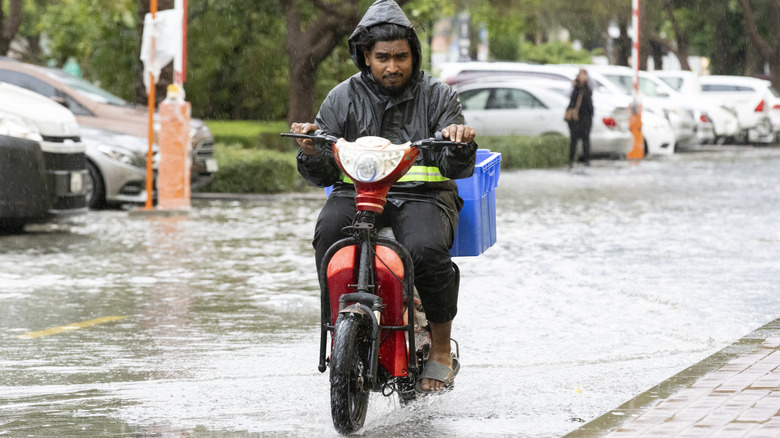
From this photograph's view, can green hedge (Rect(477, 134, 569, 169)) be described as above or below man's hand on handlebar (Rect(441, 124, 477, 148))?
below

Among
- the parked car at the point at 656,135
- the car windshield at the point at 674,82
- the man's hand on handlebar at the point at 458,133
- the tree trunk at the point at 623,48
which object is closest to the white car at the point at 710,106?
the car windshield at the point at 674,82

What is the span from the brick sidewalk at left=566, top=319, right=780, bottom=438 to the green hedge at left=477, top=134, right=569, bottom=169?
59.7 ft

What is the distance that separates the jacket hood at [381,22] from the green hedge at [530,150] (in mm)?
18838

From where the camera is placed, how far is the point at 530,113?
27.8 metres

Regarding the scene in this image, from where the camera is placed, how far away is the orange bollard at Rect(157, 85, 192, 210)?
1596 cm

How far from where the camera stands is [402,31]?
572cm

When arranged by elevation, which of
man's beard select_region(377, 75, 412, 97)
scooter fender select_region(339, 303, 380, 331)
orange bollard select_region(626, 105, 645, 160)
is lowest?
orange bollard select_region(626, 105, 645, 160)

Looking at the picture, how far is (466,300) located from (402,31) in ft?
13.3

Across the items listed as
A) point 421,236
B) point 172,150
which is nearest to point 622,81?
point 172,150

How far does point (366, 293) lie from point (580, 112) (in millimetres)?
20216

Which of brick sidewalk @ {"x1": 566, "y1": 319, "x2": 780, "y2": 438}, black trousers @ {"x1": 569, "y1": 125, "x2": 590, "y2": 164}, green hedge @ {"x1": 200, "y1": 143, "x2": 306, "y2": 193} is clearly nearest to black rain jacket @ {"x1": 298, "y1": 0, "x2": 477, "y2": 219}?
brick sidewalk @ {"x1": 566, "y1": 319, "x2": 780, "y2": 438}

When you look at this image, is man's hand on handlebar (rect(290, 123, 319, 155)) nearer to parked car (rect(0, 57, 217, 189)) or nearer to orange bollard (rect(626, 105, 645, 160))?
parked car (rect(0, 57, 217, 189))

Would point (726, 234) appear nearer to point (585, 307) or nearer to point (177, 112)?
point (585, 307)

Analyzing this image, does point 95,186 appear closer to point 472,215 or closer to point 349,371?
point 472,215
